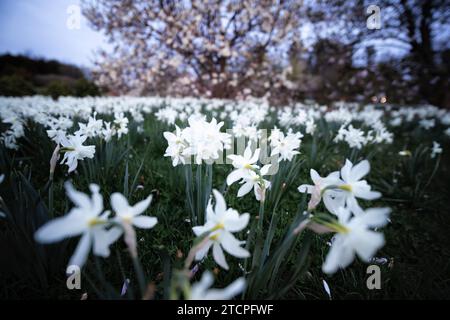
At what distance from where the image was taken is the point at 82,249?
22.0 inches

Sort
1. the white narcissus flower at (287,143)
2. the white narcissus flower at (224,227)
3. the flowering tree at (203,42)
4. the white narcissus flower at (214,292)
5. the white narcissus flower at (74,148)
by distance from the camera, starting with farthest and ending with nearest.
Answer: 1. the flowering tree at (203,42)
2. the white narcissus flower at (287,143)
3. the white narcissus flower at (74,148)
4. the white narcissus flower at (224,227)
5. the white narcissus flower at (214,292)

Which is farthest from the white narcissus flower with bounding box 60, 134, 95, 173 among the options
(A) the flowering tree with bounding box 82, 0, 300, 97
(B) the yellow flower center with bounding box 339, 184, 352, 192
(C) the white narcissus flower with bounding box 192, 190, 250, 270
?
(A) the flowering tree with bounding box 82, 0, 300, 97

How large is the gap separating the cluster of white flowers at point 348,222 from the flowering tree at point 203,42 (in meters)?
8.43

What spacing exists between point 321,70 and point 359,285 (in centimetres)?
795

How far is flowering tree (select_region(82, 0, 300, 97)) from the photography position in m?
8.69

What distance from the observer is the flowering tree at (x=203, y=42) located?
8.69 m

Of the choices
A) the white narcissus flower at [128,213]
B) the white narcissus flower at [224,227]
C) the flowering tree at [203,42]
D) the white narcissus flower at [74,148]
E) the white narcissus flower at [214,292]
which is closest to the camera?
the white narcissus flower at [214,292]

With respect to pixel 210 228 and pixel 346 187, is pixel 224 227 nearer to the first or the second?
pixel 210 228

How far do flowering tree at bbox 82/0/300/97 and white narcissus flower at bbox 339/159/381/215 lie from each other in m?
8.43

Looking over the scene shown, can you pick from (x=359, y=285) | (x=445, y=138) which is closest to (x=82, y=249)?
(x=359, y=285)

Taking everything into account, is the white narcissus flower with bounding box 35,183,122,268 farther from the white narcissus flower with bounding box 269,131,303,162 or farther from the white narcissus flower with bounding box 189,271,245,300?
the white narcissus flower with bounding box 269,131,303,162

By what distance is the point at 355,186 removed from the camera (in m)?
0.78

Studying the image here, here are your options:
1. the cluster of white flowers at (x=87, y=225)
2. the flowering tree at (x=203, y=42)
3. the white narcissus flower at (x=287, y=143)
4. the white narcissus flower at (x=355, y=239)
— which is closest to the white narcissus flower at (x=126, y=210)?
the cluster of white flowers at (x=87, y=225)

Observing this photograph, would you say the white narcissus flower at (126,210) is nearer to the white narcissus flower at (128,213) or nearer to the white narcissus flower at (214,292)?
the white narcissus flower at (128,213)
